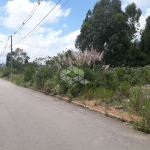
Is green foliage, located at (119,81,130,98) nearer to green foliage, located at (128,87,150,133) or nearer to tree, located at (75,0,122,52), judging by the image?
green foliage, located at (128,87,150,133)

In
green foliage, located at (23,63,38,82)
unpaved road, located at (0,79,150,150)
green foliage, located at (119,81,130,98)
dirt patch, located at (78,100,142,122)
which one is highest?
green foliage, located at (23,63,38,82)

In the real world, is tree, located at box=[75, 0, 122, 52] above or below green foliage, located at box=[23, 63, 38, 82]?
above

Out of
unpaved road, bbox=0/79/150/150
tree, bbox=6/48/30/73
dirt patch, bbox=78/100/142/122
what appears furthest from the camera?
tree, bbox=6/48/30/73

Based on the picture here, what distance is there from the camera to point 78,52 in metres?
14.1

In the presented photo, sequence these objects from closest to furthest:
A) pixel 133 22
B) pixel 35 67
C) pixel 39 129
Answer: pixel 39 129, pixel 35 67, pixel 133 22

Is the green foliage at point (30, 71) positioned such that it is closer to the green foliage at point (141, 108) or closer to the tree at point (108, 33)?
the tree at point (108, 33)

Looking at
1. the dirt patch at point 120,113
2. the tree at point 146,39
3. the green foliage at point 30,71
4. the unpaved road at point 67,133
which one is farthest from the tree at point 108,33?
the unpaved road at point 67,133

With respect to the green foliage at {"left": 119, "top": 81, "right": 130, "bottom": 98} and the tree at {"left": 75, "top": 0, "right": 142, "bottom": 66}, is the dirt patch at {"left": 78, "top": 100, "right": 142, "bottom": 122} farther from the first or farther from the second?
the tree at {"left": 75, "top": 0, "right": 142, "bottom": 66}

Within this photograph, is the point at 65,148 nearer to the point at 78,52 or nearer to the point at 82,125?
the point at 82,125

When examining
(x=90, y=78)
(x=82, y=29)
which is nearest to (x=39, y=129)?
(x=90, y=78)

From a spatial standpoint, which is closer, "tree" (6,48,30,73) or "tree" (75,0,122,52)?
"tree" (75,0,122,52)

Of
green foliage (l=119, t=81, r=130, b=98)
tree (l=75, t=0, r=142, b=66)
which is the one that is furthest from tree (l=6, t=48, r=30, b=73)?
green foliage (l=119, t=81, r=130, b=98)

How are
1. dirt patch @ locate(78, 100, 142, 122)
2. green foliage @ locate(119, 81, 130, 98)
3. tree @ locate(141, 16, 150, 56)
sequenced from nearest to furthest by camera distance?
dirt patch @ locate(78, 100, 142, 122) → green foliage @ locate(119, 81, 130, 98) → tree @ locate(141, 16, 150, 56)

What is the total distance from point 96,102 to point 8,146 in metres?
→ 5.66
